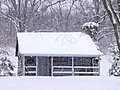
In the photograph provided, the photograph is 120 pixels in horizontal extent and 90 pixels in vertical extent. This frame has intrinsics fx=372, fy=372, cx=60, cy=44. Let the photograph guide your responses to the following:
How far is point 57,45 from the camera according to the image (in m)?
31.8

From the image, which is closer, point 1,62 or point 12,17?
point 1,62

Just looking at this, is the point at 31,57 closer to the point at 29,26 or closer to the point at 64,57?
the point at 64,57

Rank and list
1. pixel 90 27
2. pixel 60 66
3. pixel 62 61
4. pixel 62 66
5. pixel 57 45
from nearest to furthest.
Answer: pixel 62 66, pixel 60 66, pixel 57 45, pixel 62 61, pixel 90 27

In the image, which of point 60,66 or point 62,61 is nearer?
point 60,66

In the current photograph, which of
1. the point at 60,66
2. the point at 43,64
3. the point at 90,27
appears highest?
the point at 90,27

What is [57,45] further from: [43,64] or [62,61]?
[43,64]

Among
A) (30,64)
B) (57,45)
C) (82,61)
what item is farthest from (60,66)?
(30,64)

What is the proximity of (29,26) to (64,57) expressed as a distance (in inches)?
619

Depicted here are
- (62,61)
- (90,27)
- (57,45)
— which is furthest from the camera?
(90,27)

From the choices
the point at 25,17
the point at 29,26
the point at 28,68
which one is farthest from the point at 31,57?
the point at 29,26
